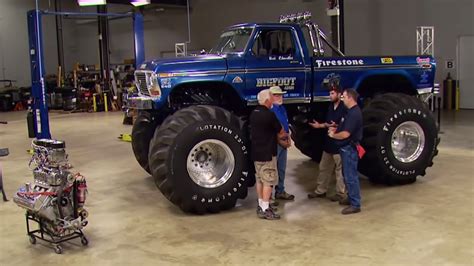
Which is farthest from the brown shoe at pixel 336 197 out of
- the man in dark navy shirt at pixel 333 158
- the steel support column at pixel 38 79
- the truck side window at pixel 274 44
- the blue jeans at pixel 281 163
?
the steel support column at pixel 38 79

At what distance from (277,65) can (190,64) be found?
1259 millimetres

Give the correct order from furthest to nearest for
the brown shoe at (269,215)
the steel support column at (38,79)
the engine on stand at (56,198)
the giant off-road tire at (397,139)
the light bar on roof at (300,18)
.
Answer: the steel support column at (38,79) < the light bar on roof at (300,18) < the giant off-road tire at (397,139) < the brown shoe at (269,215) < the engine on stand at (56,198)

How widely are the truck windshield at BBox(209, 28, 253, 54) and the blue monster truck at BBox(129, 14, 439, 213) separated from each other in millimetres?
20

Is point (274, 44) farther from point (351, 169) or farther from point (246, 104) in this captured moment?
point (351, 169)

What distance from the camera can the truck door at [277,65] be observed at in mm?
7324

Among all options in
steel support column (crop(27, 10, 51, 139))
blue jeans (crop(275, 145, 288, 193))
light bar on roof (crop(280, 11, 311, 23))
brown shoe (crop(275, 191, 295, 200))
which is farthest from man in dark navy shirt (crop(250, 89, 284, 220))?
steel support column (crop(27, 10, 51, 139))

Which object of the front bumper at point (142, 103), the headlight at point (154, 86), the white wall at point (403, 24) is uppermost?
the white wall at point (403, 24)

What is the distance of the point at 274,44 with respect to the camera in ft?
24.7

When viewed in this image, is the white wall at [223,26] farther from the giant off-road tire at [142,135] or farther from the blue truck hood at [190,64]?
the blue truck hood at [190,64]

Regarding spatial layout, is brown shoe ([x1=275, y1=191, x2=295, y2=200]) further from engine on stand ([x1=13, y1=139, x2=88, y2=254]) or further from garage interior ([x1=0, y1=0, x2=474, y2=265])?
engine on stand ([x1=13, y1=139, x2=88, y2=254])

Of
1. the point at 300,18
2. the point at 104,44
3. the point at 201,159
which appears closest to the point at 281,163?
the point at 201,159

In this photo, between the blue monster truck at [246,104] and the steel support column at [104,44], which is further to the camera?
the steel support column at [104,44]

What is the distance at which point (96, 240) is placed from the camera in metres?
5.86

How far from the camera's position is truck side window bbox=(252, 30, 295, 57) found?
745 cm
